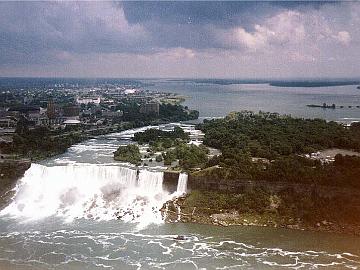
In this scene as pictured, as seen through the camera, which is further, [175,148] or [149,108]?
[149,108]

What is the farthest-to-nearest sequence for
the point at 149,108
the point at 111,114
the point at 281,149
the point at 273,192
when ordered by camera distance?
the point at 149,108
the point at 111,114
the point at 281,149
the point at 273,192

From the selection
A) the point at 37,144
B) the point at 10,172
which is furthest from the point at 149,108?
the point at 10,172

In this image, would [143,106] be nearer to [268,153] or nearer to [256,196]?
[268,153]

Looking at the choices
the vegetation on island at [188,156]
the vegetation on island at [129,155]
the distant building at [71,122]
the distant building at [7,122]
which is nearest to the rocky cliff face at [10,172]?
the vegetation on island at [129,155]

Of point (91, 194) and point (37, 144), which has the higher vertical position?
point (37, 144)

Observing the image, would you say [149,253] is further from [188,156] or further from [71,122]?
[71,122]

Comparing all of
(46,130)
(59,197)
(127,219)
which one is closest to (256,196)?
(127,219)
